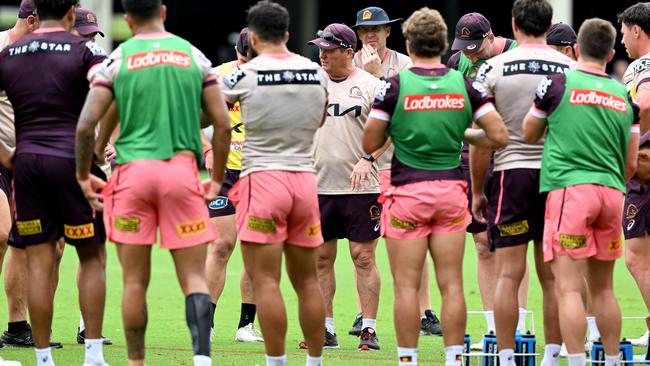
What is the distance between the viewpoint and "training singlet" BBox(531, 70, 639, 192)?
809 cm

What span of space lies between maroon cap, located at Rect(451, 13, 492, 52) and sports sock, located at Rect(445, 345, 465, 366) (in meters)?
3.20

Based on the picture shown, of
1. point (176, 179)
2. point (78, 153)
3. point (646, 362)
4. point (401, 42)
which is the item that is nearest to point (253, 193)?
point (176, 179)

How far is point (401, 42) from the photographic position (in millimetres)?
32219

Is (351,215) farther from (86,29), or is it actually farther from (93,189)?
(93,189)

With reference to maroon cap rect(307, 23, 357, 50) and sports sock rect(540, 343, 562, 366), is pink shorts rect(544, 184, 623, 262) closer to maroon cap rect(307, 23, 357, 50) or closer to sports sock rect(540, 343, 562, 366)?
sports sock rect(540, 343, 562, 366)

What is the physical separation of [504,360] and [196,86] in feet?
8.87

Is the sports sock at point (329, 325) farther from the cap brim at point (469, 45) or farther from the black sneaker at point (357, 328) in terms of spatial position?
the cap brim at point (469, 45)

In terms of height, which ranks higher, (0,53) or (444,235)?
(0,53)

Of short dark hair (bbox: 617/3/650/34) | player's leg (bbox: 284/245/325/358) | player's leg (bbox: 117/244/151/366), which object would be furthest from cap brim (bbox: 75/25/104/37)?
short dark hair (bbox: 617/3/650/34)

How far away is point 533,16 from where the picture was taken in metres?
8.62

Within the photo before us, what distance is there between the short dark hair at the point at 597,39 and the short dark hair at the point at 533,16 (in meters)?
0.40

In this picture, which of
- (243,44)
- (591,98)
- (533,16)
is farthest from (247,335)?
(591,98)

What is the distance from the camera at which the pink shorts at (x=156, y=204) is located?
25.3 feet

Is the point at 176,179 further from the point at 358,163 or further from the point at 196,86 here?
the point at 358,163
